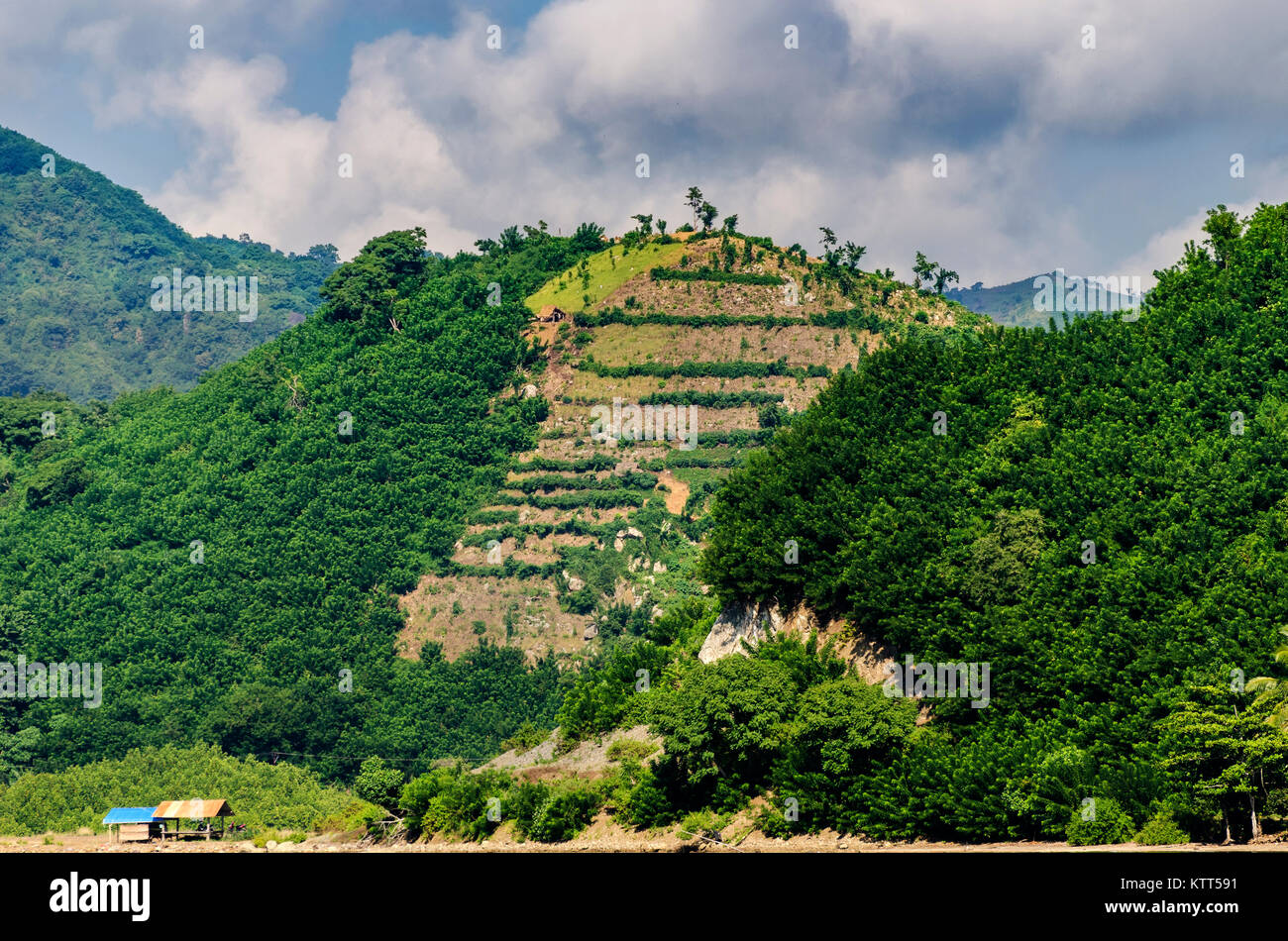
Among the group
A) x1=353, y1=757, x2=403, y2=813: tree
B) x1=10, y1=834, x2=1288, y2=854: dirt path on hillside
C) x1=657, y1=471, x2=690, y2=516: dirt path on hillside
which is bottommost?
x1=10, y1=834, x2=1288, y2=854: dirt path on hillside

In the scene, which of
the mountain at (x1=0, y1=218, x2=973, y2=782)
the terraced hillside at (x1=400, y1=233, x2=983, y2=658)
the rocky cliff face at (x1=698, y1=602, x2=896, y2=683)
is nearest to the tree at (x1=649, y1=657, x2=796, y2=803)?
the rocky cliff face at (x1=698, y1=602, x2=896, y2=683)

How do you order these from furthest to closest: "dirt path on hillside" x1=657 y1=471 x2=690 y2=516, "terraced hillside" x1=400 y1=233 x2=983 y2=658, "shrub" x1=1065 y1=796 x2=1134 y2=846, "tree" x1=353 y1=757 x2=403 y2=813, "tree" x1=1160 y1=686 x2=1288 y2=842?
"dirt path on hillside" x1=657 y1=471 x2=690 y2=516 → "terraced hillside" x1=400 y1=233 x2=983 y2=658 → "tree" x1=353 y1=757 x2=403 y2=813 → "shrub" x1=1065 y1=796 x2=1134 y2=846 → "tree" x1=1160 y1=686 x2=1288 y2=842

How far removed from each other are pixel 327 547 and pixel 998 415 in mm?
64469

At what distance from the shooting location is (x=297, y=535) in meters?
125

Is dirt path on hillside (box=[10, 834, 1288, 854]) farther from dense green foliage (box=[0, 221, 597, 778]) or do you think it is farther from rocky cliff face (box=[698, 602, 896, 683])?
dense green foliage (box=[0, 221, 597, 778])

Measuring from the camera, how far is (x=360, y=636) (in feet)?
383

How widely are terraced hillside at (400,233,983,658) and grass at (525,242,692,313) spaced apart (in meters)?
0.18

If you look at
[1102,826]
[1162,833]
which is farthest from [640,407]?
[1162,833]

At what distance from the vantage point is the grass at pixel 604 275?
137 meters

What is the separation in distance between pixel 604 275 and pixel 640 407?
54.2ft

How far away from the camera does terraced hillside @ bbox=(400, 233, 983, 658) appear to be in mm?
118000

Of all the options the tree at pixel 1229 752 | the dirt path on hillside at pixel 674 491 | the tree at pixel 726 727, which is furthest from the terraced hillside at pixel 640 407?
the tree at pixel 1229 752
